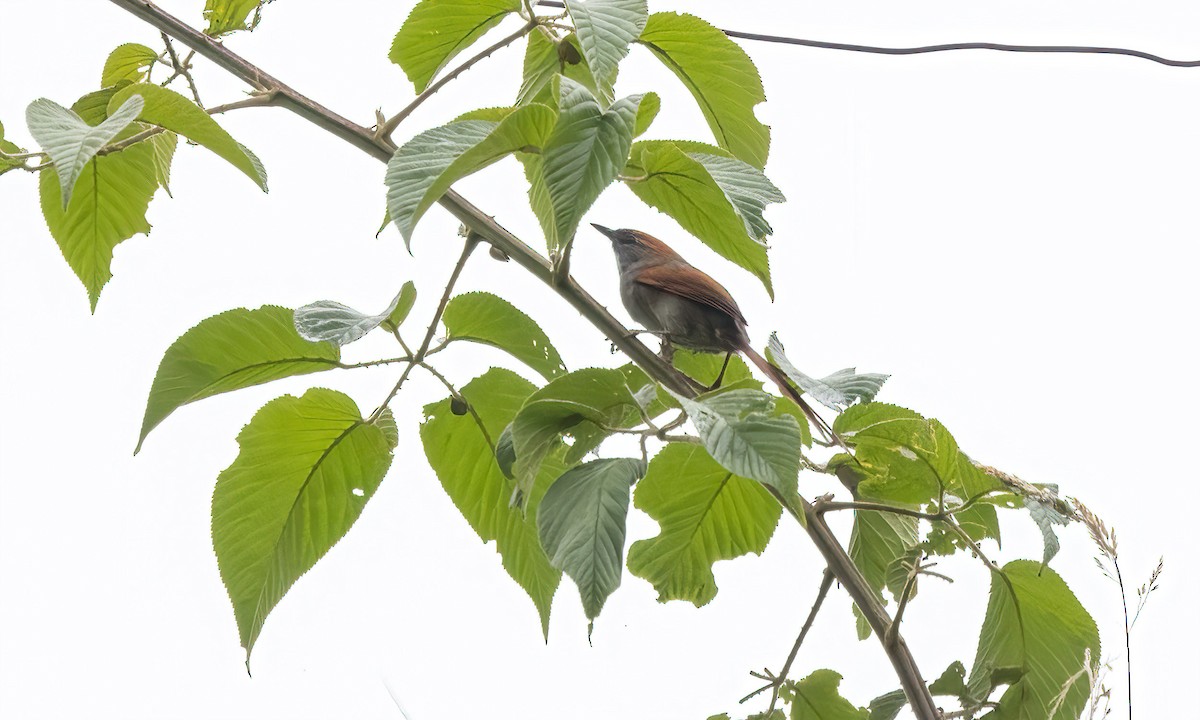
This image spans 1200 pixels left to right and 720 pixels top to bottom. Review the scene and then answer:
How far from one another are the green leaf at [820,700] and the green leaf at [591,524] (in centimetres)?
28

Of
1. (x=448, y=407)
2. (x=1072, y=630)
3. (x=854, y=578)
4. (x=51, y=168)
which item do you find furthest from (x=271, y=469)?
(x=1072, y=630)

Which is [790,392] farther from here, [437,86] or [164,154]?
[164,154]

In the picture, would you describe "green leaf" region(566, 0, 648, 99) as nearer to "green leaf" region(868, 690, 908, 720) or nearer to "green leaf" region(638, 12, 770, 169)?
"green leaf" region(638, 12, 770, 169)

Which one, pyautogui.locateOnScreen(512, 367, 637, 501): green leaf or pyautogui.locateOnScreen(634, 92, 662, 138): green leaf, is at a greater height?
pyautogui.locateOnScreen(634, 92, 662, 138): green leaf

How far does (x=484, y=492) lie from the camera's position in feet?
2.19

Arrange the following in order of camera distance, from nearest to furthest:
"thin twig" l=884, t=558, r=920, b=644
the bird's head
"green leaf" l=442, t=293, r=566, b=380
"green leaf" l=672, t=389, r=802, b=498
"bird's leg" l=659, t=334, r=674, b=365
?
1. "green leaf" l=672, t=389, r=802, b=498
2. "thin twig" l=884, t=558, r=920, b=644
3. "green leaf" l=442, t=293, r=566, b=380
4. "bird's leg" l=659, t=334, r=674, b=365
5. the bird's head

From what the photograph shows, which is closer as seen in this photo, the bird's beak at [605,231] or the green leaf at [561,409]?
the green leaf at [561,409]

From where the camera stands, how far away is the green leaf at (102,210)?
2.15 feet

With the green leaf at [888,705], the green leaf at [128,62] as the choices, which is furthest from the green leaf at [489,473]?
the green leaf at [128,62]

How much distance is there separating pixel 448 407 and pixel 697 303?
0.87 ft

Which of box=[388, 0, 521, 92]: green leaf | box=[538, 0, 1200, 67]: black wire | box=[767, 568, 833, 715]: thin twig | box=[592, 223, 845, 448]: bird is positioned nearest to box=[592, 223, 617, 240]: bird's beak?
box=[592, 223, 845, 448]: bird

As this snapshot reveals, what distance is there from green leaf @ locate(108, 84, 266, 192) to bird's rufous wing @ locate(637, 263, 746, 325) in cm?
37

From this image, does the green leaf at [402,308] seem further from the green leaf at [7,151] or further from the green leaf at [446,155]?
the green leaf at [7,151]

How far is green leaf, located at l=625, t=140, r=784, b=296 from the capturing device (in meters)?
0.53
